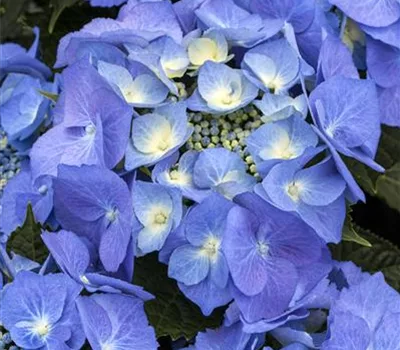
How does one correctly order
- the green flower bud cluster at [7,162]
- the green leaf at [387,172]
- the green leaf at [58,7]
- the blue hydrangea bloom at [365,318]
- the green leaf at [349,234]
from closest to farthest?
the blue hydrangea bloom at [365,318] < the green leaf at [349,234] < the green leaf at [387,172] < the green flower bud cluster at [7,162] < the green leaf at [58,7]

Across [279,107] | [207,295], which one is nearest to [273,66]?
[279,107]

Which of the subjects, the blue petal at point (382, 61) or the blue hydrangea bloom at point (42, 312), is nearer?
the blue hydrangea bloom at point (42, 312)

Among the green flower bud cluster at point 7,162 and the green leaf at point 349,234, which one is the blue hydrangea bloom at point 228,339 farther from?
the green flower bud cluster at point 7,162

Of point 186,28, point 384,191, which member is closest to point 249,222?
point 186,28

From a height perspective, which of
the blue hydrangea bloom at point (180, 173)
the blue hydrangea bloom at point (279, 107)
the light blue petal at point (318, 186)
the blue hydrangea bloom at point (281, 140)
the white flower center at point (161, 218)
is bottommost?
the white flower center at point (161, 218)

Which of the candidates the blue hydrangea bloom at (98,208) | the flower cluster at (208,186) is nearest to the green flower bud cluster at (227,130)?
the flower cluster at (208,186)

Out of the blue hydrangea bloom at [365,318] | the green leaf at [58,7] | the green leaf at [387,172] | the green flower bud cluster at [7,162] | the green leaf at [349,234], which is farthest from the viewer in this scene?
the green leaf at [58,7]

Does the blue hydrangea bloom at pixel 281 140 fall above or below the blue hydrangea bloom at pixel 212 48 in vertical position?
below

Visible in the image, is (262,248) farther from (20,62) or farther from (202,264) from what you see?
(20,62)
